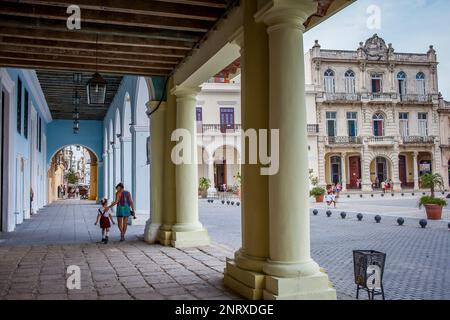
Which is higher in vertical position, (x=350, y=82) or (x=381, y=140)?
(x=350, y=82)

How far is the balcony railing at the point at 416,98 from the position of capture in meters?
38.8

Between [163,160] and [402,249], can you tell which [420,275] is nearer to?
[402,249]

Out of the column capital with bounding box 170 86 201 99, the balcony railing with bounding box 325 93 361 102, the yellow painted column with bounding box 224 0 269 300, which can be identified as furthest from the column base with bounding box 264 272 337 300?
the balcony railing with bounding box 325 93 361 102

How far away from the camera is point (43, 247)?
9.37 m

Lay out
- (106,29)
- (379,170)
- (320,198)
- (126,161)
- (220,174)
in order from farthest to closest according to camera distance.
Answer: (379,170) < (220,174) < (320,198) < (126,161) < (106,29)

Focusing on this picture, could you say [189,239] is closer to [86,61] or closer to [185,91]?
[185,91]

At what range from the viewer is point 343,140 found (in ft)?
123

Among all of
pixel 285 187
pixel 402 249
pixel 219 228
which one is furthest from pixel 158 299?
pixel 219 228

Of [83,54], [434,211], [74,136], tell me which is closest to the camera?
[83,54]

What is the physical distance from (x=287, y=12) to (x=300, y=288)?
9.44 ft

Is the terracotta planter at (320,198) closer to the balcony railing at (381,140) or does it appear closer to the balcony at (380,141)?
the balcony at (380,141)

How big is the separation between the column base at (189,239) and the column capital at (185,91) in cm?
274

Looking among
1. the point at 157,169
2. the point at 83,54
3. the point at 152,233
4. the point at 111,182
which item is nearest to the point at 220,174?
the point at 111,182

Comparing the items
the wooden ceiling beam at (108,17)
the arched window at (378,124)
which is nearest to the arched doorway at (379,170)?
the arched window at (378,124)
